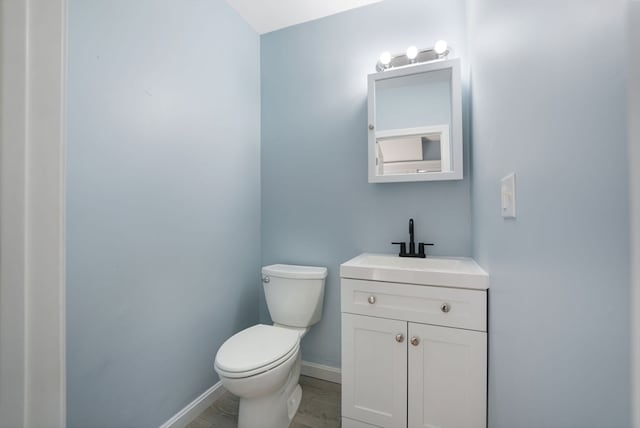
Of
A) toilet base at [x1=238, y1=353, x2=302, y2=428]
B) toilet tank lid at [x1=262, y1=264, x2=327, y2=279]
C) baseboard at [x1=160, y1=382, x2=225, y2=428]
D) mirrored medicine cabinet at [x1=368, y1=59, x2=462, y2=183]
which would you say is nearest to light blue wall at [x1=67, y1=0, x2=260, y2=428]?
baseboard at [x1=160, y1=382, x2=225, y2=428]

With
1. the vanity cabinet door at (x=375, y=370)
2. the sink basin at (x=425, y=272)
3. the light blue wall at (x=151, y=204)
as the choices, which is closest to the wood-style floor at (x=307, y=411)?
the light blue wall at (x=151, y=204)

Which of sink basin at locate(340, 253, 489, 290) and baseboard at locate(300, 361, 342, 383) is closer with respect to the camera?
sink basin at locate(340, 253, 489, 290)

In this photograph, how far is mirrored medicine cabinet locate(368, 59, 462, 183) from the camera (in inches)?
56.5

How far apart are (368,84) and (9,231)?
1636 millimetres

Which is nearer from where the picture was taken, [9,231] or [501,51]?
[9,231]

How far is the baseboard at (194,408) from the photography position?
1.30 meters

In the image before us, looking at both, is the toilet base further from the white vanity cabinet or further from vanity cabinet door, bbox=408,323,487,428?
vanity cabinet door, bbox=408,323,487,428

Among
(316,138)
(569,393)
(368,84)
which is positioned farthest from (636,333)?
(316,138)

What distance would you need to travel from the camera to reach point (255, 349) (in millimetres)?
1236

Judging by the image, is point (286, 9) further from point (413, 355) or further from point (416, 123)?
point (413, 355)

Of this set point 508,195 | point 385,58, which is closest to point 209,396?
point 508,195

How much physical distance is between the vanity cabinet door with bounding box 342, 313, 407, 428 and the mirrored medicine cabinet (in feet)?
2.74

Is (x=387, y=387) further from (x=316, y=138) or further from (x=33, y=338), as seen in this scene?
(x=316, y=138)

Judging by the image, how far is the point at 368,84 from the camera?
5.21ft
